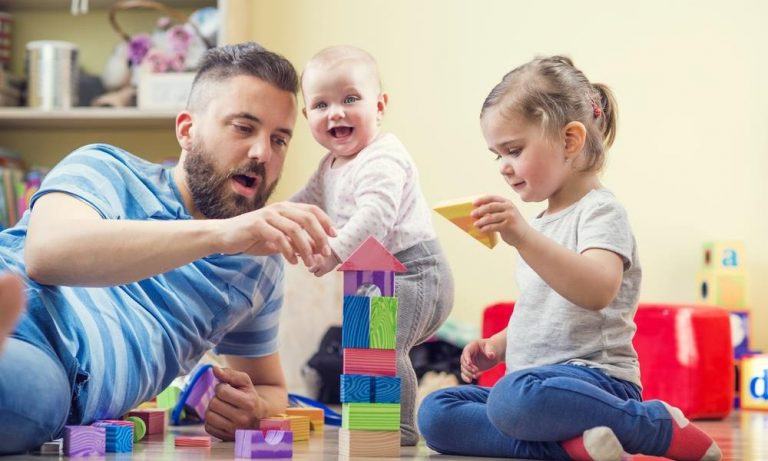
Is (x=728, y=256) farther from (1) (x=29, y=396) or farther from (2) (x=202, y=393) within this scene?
(1) (x=29, y=396)

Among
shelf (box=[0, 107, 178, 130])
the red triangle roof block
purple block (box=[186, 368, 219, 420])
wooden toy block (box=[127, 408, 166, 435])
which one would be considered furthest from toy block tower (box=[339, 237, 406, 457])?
shelf (box=[0, 107, 178, 130])

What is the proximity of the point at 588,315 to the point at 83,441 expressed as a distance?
813 millimetres

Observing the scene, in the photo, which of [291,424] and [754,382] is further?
[754,382]

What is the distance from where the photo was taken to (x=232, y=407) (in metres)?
1.85

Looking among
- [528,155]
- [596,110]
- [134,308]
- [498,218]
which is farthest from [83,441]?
[596,110]

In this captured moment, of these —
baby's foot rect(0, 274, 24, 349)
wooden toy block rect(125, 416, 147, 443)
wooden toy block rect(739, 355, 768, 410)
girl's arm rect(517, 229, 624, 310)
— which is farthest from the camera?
wooden toy block rect(739, 355, 768, 410)

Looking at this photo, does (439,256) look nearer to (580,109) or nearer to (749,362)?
(580,109)

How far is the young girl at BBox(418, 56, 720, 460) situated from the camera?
1538 millimetres

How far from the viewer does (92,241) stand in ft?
4.86

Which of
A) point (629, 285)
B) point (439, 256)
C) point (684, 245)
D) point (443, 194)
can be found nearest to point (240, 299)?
point (439, 256)

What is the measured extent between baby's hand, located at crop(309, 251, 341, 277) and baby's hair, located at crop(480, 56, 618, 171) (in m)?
0.37

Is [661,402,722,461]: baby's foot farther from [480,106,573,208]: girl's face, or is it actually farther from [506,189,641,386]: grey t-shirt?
[480,106,573,208]: girl's face

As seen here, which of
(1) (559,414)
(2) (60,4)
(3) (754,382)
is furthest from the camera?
(2) (60,4)

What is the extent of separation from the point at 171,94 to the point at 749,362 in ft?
6.92
